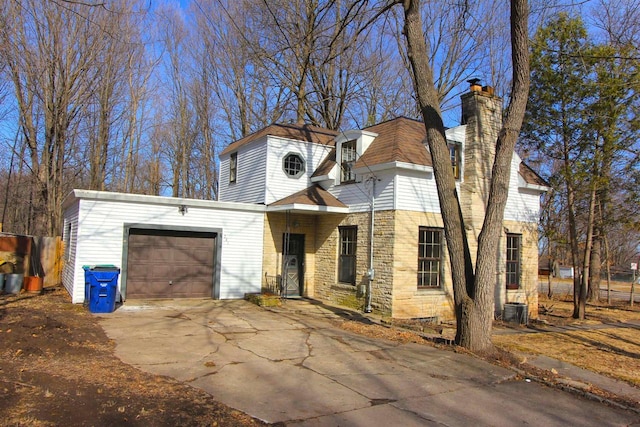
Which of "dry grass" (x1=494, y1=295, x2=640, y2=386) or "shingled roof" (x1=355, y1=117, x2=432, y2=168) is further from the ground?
"shingled roof" (x1=355, y1=117, x2=432, y2=168)

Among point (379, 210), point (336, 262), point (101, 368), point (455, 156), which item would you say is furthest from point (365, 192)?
point (101, 368)

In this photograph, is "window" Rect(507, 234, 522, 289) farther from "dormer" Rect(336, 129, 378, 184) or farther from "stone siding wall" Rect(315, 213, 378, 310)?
"dormer" Rect(336, 129, 378, 184)

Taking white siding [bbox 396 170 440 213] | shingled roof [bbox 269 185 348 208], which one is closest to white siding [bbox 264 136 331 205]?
shingled roof [bbox 269 185 348 208]

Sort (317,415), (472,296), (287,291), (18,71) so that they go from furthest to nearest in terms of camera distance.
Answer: (18,71) → (287,291) → (472,296) → (317,415)

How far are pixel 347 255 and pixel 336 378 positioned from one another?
8.61 metres

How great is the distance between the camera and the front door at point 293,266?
53.5 ft

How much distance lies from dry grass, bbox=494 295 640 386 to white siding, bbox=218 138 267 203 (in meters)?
9.21

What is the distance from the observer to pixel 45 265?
687 inches

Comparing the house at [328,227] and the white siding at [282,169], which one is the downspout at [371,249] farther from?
the white siding at [282,169]

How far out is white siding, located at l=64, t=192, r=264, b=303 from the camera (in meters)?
Result: 13.0

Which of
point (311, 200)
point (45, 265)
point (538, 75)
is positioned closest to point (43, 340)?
point (311, 200)

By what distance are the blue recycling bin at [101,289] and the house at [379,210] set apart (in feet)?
17.5

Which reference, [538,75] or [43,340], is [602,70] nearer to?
[538,75]

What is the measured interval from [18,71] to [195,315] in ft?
54.8
